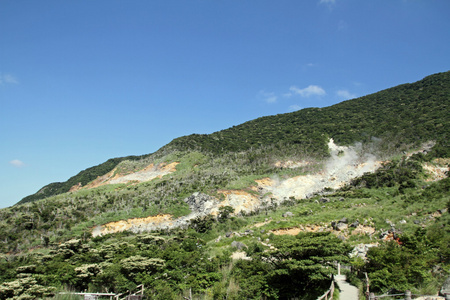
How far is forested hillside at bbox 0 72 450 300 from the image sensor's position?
45.2ft

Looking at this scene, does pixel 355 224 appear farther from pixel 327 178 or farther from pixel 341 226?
pixel 327 178

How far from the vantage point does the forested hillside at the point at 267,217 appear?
13.8 metres

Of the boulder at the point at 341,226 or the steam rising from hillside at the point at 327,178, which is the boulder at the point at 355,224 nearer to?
the boulder at the point at 341,226

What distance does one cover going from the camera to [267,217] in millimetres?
33625

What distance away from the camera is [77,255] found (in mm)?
21312

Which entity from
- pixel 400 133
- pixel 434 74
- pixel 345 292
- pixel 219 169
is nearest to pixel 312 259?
pixel 345 292

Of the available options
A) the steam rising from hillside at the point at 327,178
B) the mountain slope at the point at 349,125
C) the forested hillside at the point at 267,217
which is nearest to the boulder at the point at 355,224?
the forested hillside at the point at 267,217

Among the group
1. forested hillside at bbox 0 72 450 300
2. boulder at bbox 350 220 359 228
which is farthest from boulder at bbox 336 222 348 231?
boulder at bbox 350 220 359 228

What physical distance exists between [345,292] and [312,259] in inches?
99.6

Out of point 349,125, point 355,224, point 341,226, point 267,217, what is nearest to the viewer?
point 355,224

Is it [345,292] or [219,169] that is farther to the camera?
[219,169]

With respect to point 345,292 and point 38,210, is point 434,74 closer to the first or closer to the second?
point 345,292

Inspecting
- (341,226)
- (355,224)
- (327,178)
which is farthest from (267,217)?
(327,178)

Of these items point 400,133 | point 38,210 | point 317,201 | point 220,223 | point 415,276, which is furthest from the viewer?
point 400,133
